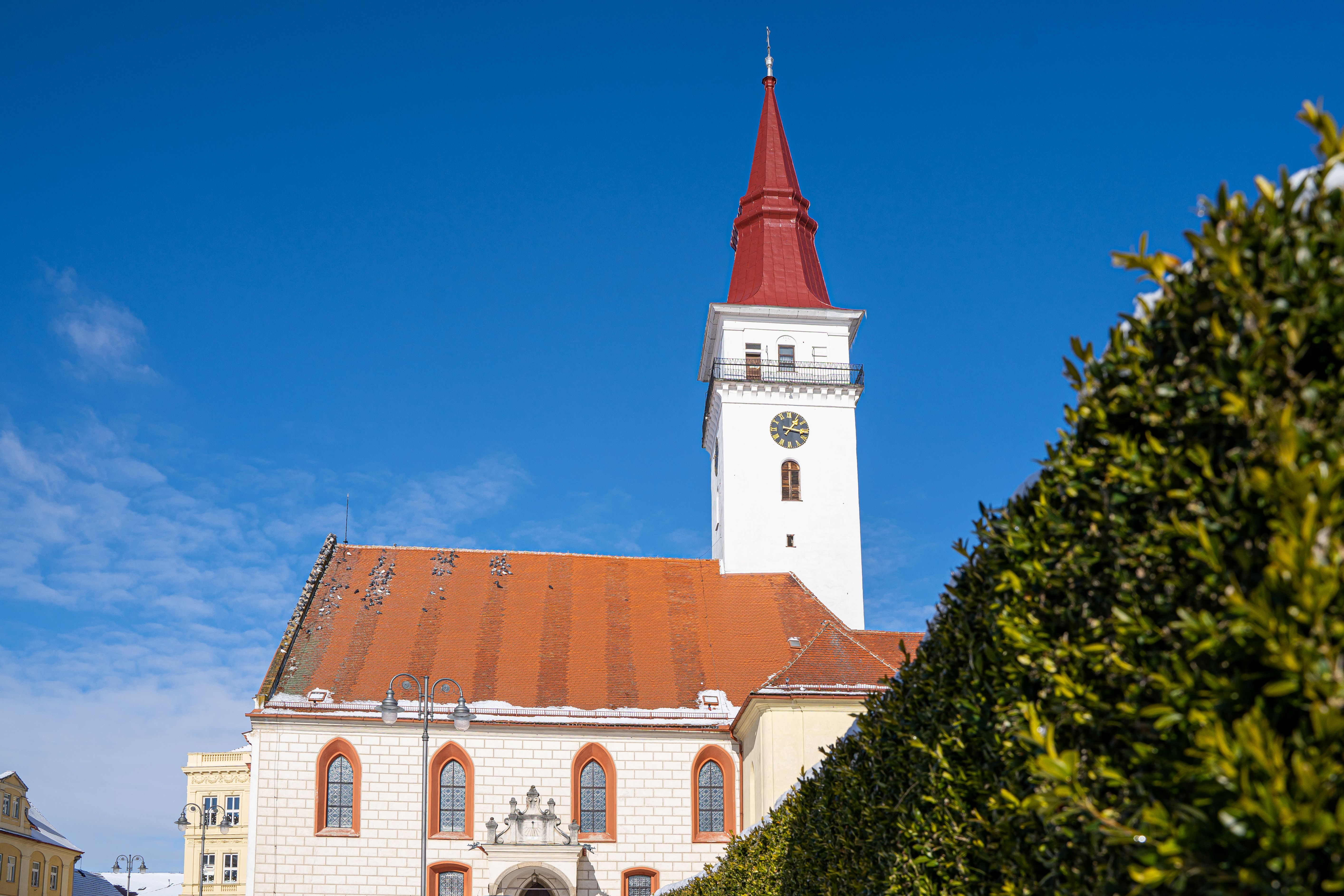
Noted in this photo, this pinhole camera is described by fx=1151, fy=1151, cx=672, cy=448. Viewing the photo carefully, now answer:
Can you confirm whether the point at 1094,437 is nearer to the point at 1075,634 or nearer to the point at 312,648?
the point at 1075,634

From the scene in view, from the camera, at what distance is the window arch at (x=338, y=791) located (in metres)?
29.5

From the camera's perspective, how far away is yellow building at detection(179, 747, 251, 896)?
55719 mm

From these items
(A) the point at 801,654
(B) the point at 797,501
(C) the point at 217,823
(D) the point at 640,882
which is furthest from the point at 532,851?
(C) the point at 217,823

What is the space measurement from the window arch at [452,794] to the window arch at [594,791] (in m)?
2.66

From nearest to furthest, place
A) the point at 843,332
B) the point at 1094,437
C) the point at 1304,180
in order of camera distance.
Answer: the point at 1304,180 < the point at 1094,437 < the point at 843,332

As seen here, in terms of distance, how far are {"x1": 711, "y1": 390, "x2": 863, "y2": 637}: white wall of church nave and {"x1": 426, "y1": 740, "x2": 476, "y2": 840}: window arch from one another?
10.2 metres

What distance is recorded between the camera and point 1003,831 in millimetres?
6254

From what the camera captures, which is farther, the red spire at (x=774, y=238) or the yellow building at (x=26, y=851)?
the yellow building at (x=26, y=851)

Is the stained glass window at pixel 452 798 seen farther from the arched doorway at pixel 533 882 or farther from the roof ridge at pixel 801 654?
the roof ridge at pixel 801 654

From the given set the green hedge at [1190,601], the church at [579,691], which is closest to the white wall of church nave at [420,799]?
the church at [579,691]

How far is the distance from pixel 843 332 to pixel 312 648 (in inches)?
763

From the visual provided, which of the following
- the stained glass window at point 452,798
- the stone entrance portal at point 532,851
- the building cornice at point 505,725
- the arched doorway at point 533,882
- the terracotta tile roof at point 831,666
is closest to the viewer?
the terracotta tile roof at point 831,666

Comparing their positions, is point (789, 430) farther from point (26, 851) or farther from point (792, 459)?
point (26, 851)

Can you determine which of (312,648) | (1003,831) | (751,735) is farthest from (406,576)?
(1003,831)
